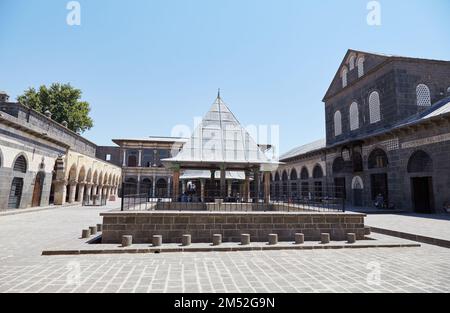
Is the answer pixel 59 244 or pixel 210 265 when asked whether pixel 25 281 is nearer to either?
pixel 59 244

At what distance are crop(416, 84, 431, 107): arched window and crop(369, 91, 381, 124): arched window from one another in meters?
2.43

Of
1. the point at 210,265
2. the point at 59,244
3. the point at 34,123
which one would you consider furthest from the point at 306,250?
the point at 34,123

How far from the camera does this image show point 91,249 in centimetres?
632

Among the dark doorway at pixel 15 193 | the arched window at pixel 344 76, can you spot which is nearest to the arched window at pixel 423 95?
the arched window at pixel 344 76

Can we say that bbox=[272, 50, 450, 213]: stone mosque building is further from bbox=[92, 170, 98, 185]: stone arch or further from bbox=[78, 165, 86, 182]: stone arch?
bbox=[92, 170, 98, 185]: stone arch

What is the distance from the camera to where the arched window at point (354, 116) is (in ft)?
72.0

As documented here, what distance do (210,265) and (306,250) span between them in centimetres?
297

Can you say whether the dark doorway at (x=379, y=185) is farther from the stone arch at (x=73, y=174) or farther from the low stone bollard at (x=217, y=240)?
the stone arch at (x=73, y=174)

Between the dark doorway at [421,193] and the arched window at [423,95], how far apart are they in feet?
17.6

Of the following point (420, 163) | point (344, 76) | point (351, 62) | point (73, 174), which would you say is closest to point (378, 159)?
point (420, 163)

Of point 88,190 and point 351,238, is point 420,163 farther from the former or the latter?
point 88,190

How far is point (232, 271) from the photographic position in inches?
198

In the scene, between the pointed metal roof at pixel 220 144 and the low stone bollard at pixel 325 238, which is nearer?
the low stone bollard at pixel 325 238

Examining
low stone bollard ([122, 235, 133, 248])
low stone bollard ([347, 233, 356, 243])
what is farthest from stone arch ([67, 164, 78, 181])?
low stone bollard ([347, 233, 356, 243])
